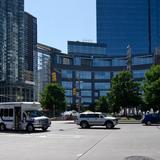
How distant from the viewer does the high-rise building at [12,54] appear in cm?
13988

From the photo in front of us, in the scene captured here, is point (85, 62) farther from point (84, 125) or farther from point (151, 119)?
point (84, 125)

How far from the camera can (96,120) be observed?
4522 centimetres

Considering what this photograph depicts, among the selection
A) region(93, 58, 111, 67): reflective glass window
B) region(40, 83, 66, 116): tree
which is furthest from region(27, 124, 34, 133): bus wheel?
region(93, 58, 111, 67): reflective glass window

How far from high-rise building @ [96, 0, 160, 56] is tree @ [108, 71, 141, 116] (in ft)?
382

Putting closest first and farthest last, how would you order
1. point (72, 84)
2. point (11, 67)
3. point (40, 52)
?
point (11, 67) < point (40, 52) < point (72, 84)

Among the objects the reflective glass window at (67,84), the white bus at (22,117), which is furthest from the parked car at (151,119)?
the reflective glass window at (67,84)

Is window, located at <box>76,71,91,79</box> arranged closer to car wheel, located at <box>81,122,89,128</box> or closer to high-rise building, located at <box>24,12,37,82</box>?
high-rise building, located at <box>24,12,37,82</box>

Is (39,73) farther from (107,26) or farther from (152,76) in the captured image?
(152,76)

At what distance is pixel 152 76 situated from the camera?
68.4 metres

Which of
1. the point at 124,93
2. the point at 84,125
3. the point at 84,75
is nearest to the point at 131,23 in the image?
the point at 84,75

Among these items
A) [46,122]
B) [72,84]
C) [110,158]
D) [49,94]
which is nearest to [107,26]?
[72,84]

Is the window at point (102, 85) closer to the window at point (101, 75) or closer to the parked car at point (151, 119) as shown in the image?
the window at point (101, 75)

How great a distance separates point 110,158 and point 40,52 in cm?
14760

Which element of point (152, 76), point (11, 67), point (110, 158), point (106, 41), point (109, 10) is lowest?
point (110, 158)
